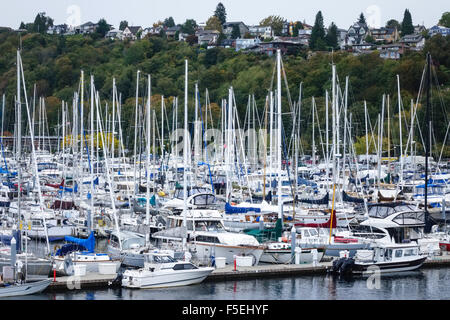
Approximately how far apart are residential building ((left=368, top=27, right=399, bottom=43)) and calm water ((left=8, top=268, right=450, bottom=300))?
15382 centimetres

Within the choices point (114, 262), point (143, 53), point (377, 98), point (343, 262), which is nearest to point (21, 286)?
point (114, 262)

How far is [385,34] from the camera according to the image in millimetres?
183250

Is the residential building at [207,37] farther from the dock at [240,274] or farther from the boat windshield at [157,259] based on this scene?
the boat windshield at [157,259]

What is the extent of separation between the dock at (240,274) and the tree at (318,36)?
410ft

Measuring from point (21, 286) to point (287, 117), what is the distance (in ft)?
198

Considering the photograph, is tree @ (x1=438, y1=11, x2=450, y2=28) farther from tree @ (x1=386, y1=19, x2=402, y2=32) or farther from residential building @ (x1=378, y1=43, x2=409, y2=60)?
residential building @ (x1=378, y1=43, x2=409, y2=60)

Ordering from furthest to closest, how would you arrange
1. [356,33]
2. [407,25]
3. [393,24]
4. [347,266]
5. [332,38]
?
[356,33] < [393,24] < [407,25] < [332,38] < [347,266]

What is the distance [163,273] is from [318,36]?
13661cm

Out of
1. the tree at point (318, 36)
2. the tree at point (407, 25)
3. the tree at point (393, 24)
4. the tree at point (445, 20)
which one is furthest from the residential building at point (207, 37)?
the tree at point (445, 20)

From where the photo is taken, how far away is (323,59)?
127 metres

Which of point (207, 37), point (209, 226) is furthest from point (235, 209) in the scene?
point (207, 37)

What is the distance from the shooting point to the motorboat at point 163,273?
29188 mm

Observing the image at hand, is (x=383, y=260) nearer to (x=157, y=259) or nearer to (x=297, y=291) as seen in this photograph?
(x=297, y=291)

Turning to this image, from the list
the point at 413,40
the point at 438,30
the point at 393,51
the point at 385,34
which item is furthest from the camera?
the point at 385,34
